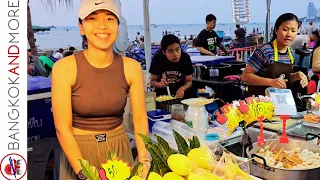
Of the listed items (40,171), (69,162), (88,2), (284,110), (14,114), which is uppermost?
(88,2)

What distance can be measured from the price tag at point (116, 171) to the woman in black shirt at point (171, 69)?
2138 millimetres

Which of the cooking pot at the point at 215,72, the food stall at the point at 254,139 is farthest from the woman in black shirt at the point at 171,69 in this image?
the cooking pot at the point at 215,72

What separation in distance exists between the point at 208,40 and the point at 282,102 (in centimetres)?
372

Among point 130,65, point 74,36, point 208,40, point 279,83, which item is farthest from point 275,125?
point 74,36

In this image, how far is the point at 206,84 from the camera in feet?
13.2

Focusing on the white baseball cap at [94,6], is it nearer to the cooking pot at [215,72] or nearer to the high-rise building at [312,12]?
the cooking pot at [215,72]

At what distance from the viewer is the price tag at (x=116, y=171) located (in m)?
0.81

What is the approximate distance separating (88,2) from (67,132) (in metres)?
0.54

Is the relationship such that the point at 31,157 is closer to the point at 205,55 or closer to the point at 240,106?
the point at 240,106

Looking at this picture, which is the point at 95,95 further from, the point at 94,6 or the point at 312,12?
the point at 312,12

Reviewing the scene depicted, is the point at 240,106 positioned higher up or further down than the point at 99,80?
further down

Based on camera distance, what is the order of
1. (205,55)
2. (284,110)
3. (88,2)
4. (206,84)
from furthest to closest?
1. (205,55)
2. (206,84)
3. (284,110)
4. (88,2)

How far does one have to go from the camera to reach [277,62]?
2.40 meters

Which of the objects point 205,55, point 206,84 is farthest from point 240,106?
point 205,55
